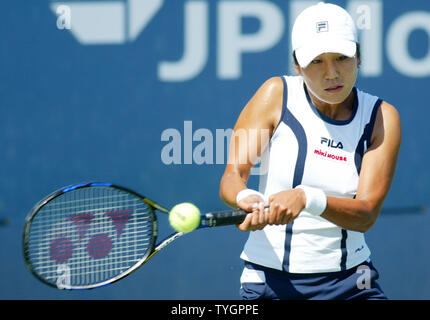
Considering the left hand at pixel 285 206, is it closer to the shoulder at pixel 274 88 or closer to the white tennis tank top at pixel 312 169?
the white tennis tank top at pixel 312 169

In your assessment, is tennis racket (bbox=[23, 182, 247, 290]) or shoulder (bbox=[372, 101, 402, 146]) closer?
tennis racket (bbox=[23, 182, 247, 290])

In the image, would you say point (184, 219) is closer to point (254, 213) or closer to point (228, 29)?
point (254, 213)

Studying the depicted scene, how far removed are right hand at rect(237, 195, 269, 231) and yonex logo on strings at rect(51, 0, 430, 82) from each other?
214 cm

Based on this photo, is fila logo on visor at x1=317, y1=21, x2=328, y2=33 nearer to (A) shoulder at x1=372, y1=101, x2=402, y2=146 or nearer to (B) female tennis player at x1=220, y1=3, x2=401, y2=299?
(B) female tennis player at x1=220, y1=3, x2=401, y2=299

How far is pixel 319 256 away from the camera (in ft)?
8.51

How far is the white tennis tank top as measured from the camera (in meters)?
2.57

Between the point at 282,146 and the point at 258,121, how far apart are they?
0.12m

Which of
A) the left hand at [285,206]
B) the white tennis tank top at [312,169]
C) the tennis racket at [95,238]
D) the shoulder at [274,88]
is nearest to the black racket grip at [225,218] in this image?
the tennis racket at [95,238]

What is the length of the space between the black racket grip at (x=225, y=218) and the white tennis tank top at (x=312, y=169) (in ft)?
0.76

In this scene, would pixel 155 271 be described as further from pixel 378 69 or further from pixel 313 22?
pixel 313 22

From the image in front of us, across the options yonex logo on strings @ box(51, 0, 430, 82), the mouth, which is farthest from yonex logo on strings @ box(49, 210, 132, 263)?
yonex logo on strings @ box(51, 0, 430, 82)

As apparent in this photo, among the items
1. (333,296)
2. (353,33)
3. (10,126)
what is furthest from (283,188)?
(10,126)

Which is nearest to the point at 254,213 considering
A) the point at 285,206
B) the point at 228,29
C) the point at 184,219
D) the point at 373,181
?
the point at 285,206

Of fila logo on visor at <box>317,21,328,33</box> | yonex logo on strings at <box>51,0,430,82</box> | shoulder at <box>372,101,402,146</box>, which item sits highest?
yonex logo on strings at <box>51,0,430,82</box>
